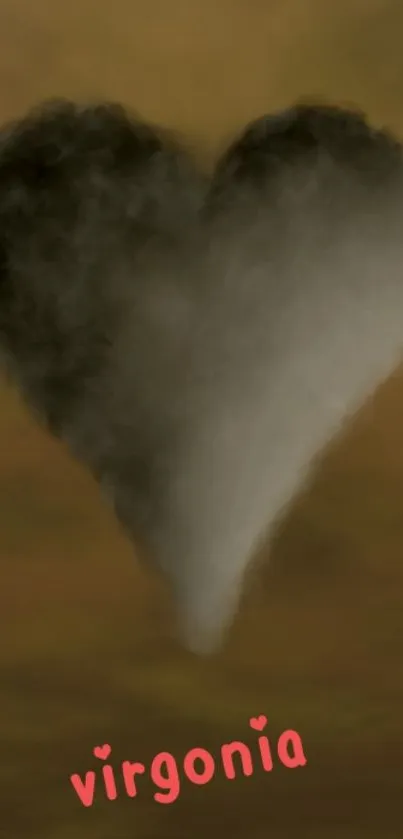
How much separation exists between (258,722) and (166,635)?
11 centimetres

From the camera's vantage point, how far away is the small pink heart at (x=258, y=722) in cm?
77

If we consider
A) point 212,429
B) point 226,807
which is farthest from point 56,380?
point 226,807

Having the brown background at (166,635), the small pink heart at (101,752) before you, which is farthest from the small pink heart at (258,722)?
the small pink heart at (101,752)

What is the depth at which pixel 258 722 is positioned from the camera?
77 cm

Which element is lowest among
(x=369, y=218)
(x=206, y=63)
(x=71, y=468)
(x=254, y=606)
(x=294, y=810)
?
(x=294, y=810)

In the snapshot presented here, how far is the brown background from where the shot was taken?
758mm

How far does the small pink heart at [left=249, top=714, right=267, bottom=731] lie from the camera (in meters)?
0.77

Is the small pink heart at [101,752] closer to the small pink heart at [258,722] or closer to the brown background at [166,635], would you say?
the brown background at [166,635]

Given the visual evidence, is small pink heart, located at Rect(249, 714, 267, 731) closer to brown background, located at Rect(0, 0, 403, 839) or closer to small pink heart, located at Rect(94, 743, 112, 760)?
brown background, located at Rect(0, 0, 403, 839)

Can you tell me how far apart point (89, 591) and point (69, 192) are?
1.15 feet

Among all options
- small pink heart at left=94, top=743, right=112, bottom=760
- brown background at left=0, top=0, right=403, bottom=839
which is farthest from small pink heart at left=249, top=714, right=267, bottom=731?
small pink heart at left=94, top=743, right=112, bottom=760

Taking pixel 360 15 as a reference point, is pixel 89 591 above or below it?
below

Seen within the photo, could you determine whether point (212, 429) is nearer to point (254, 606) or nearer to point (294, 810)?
point (254, 606)

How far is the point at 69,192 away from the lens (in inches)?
31.5
